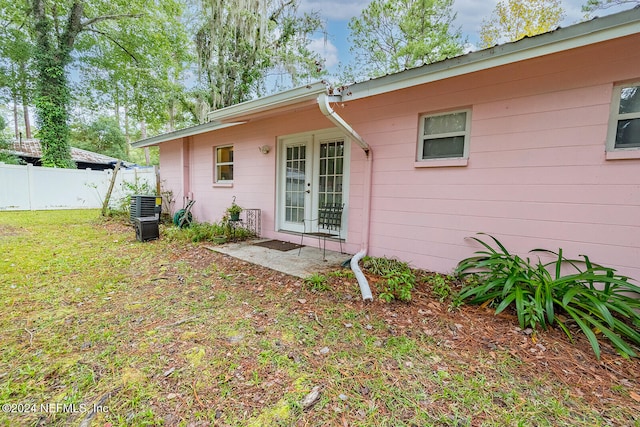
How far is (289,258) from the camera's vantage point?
4230 mm

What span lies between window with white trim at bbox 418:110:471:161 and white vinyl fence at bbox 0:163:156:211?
29.0 feet

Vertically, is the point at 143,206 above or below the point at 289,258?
above

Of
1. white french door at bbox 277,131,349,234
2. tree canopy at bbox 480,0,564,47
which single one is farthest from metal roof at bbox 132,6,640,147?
tree canopy at bbox 480,0,564,47

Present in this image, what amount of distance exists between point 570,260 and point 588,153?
1.07m

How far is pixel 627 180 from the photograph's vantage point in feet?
8.31

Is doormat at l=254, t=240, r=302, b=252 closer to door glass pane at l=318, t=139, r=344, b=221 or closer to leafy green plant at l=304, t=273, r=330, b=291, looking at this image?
door glass pane at l=318, t=139, r=344, b=221

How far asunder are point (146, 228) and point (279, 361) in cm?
474

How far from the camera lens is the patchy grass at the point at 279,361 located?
1482 mm

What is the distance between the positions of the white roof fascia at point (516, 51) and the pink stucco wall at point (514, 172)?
2.06ft

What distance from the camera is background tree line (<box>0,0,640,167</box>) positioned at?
1025 cm

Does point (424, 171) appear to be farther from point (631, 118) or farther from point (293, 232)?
point (293, 232)

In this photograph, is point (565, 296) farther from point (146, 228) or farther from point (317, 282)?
point (146, 228)

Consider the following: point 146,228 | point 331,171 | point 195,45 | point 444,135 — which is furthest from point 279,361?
point 195,45

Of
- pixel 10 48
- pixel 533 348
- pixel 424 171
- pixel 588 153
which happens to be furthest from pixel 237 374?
pixel 10 48
